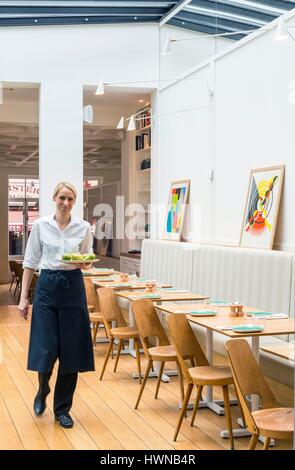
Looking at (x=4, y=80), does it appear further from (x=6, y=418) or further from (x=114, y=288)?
(x=6, y=418)

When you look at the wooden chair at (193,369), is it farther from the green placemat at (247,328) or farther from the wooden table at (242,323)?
the green placemat at (247,328)

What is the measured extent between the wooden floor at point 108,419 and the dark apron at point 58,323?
17.9 inches

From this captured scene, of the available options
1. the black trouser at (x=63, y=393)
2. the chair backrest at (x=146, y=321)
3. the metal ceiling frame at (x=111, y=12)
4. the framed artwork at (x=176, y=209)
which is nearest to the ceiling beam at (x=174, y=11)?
the metal ceiling frame at (x=111, y=12)

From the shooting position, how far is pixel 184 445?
Answer: 436cm

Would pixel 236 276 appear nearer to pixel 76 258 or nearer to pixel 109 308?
pixel 109 308

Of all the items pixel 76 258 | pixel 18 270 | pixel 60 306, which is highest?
pixel 76 258

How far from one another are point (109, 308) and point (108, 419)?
166cm

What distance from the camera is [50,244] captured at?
186 inches

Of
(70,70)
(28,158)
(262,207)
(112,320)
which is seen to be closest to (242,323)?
(112,320)

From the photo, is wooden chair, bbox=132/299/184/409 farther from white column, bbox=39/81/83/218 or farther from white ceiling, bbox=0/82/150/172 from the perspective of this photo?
white ceiling, bbox=0/82/150/172

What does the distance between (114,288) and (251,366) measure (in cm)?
353

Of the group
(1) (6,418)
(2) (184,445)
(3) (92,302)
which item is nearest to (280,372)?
(2) (184,445)

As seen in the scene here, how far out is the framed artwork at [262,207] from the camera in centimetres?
655

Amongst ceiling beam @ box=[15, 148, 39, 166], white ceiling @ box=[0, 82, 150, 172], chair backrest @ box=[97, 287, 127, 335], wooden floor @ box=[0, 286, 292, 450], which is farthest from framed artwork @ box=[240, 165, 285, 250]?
ceiling beam @ box=[15, 148, 39, 166]
